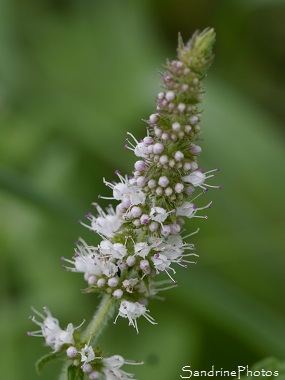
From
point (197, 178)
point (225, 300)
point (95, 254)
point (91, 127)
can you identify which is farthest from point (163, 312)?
point (197, 178)

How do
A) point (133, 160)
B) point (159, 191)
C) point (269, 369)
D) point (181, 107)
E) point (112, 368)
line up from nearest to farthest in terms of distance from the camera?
point (181, 107)
point (159, 191)
point (112, 368)
point (269, 369)
point (133, 160)

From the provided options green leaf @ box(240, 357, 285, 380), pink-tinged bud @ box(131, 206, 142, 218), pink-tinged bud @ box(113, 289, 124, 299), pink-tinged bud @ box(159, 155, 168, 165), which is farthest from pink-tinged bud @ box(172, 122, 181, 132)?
green leaf @ box(240, 357, 285, 380)

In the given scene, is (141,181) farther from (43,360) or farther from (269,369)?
(269,369)

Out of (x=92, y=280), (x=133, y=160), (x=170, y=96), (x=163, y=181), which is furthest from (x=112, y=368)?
(x=133, y=160)

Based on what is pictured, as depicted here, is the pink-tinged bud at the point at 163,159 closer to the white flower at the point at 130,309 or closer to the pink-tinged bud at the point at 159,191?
the pink-tinged bud at the point at 159,191

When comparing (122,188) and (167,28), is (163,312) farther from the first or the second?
(167,28)

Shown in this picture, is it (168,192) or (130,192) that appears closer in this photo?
(168,192)
